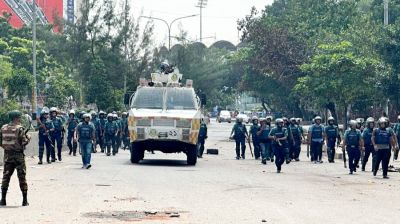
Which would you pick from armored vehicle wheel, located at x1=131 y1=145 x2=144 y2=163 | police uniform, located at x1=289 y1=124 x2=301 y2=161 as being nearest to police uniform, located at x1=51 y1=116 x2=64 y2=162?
armored vehicle wheel, located at x1=131 y1=145 x2=144 y2=163

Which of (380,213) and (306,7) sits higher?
(306,7)

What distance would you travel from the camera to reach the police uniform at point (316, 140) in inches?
1232

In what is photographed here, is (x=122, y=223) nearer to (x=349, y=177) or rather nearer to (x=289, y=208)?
(x=289, y=208)

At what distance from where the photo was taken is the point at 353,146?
25.8m

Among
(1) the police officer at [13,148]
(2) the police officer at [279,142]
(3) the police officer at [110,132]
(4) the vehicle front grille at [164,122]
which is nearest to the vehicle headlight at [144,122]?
(4) the vehicle front grille at [164,122]

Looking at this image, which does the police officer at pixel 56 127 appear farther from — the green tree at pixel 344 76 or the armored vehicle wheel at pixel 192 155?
the green tree at pixel 344 76

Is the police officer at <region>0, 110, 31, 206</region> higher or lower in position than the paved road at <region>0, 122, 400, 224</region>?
higher

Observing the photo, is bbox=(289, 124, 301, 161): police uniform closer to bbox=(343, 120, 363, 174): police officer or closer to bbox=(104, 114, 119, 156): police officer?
bbox=(343, 120, 363, 174): police officer

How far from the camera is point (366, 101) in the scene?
49.1 meters

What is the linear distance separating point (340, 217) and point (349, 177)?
10.6 metres

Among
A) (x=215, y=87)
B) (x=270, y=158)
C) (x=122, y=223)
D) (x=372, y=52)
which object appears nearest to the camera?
(x=122, y=223)

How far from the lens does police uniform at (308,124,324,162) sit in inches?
1232

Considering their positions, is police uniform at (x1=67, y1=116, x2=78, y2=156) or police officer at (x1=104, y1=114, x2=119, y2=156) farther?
police officer at (x1=104, y1=114, x2=119, y2=156)

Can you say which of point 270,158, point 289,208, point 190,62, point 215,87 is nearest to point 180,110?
point 270,158
